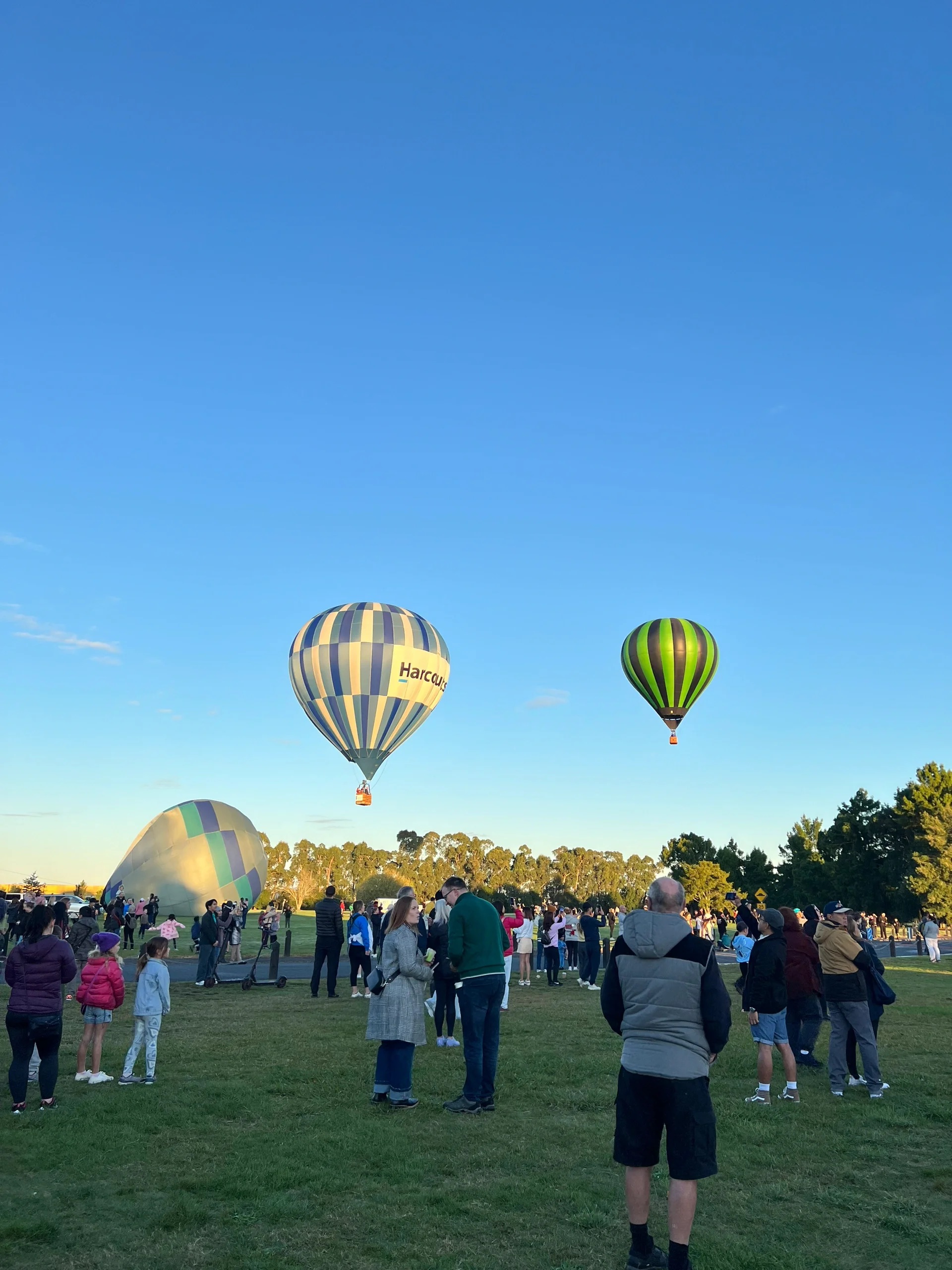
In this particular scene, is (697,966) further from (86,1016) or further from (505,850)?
(505,850)

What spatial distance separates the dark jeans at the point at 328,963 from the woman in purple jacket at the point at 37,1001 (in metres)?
10.9

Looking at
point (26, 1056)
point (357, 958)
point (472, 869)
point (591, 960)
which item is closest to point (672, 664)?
point (591, 960)

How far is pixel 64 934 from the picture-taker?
16.6 metres

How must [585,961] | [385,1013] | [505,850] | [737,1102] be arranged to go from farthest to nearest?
1. [505,850]
2. [585,961]
3. [737,1102]
4. [385,1013]

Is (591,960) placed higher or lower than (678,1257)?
lower

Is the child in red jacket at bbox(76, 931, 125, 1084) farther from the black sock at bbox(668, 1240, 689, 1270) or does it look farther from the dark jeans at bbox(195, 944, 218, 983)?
the dark jeans at bbox(195, 944, 218, 983)

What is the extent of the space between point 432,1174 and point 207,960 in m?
16.2

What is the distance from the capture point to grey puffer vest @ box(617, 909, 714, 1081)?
17.5 feet

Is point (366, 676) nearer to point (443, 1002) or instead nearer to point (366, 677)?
point (366, 677)

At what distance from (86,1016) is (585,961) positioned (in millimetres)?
14991

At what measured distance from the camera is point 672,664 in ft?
133

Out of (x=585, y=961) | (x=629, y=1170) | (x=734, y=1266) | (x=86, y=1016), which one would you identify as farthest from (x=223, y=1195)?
(x=585, y=961)

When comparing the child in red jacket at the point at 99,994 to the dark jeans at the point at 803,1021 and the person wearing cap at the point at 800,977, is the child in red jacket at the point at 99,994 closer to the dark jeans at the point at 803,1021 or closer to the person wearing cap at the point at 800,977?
the person wearing cap at the point at 800,977

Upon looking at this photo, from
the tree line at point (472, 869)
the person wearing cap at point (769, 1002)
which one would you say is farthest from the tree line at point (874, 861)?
the person wearing cap at point (769, 1002)
